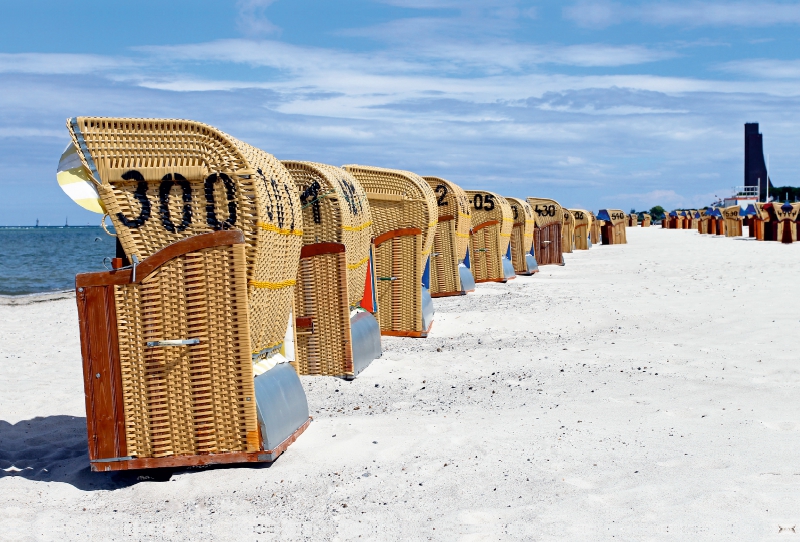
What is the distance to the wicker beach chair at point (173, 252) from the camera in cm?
468

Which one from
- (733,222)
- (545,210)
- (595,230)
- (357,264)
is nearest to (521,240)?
(545,210)

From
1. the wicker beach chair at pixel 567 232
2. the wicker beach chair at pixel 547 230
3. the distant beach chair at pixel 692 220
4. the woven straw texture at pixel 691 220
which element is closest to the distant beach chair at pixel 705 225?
the distant beach chair at pixel 692 220

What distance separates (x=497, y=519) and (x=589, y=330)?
628 centimetres

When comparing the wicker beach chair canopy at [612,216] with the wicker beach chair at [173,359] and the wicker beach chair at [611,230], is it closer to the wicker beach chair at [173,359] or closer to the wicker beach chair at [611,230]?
the wicker beach chair at [611,230]

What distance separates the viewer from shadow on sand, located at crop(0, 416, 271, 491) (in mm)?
4875

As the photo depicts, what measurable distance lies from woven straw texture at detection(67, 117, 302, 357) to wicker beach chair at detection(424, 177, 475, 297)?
8474mm

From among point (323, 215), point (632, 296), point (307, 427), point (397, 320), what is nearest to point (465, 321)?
point (397, 320)

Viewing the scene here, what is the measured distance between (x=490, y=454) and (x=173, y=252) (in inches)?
84.9

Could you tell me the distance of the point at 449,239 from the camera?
1358 centimetres

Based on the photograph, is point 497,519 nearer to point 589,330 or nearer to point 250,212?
point 250,212

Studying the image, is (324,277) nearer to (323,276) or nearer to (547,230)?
(323,276)

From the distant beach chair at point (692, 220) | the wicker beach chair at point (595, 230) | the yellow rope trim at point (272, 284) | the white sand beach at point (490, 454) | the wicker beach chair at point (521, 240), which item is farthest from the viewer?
the distant beach chair at point (692, 220)

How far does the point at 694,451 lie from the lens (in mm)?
4855

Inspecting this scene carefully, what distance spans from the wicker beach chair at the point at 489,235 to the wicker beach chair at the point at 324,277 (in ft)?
29.3
